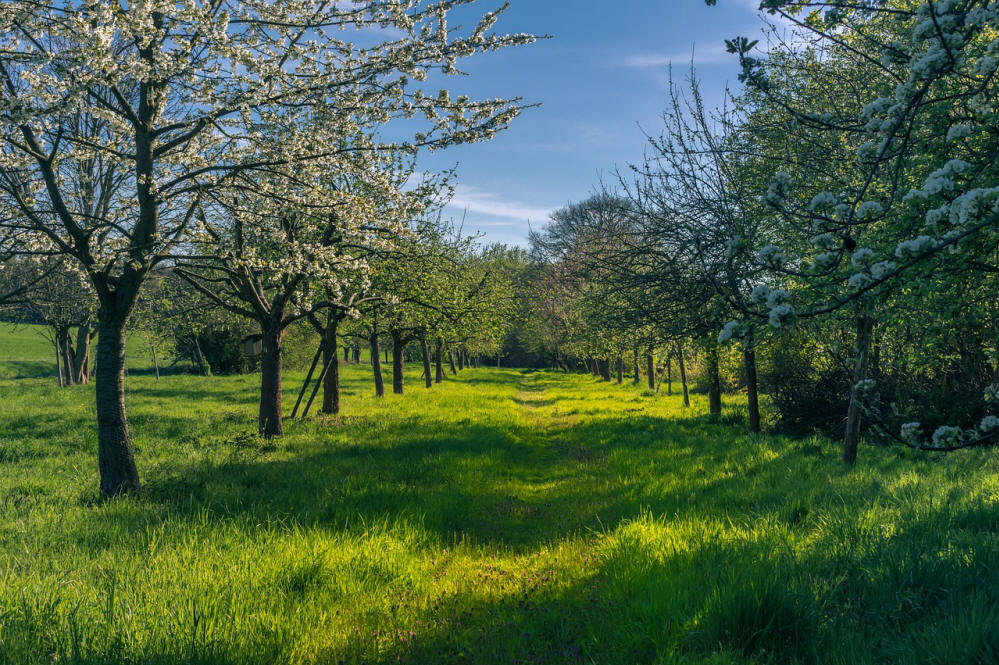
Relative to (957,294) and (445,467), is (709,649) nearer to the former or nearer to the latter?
(957,294)

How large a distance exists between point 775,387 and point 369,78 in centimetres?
1253

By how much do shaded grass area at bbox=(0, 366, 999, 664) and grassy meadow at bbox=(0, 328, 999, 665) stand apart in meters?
0.03

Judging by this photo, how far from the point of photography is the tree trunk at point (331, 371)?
1739 cm

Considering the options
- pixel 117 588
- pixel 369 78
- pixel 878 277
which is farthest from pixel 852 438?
pixel 117 588

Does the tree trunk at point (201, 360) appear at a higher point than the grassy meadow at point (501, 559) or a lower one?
higher

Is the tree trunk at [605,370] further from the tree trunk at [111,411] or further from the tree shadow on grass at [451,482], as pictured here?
the tree trunk at [111,411]

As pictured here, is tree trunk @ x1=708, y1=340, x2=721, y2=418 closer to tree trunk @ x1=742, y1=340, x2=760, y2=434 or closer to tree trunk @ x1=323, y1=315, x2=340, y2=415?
tree trunk @ x1=742, y1=340, x2=760, y2=434

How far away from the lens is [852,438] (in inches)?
368

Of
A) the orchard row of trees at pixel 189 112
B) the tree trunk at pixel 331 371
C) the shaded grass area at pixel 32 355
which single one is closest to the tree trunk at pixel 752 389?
the orchard row of trees at pixel 189 112

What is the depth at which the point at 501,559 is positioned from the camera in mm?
6168

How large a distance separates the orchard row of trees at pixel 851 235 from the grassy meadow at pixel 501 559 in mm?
1116

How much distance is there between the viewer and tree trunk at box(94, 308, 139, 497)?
25.2 feet

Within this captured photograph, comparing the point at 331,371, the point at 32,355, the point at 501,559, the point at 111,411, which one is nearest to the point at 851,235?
the point at 501,559

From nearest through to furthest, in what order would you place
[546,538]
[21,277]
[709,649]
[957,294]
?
[709,649] → [957,294] → [546,538] → [21,277]
